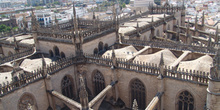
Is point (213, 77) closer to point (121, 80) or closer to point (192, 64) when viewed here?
point (192, 64)

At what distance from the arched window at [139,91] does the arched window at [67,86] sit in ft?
31.5

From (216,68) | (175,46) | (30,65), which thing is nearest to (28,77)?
(30,65)

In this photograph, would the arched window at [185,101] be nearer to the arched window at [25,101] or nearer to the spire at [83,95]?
the spire at [83,95]

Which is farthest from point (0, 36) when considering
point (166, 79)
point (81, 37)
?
point (166, 79)

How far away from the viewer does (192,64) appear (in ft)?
82.6

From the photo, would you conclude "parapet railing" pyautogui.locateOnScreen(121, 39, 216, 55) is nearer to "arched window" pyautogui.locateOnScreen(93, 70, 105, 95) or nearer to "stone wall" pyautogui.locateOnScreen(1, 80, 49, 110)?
"arched window" pyautogui.locateOnScreen(93, 70, 105, 95)

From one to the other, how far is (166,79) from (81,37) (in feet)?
44.7

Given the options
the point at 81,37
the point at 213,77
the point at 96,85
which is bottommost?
the point at 96,85

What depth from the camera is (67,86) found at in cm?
2906

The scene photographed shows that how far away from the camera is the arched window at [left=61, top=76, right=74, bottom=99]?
28.5 meters

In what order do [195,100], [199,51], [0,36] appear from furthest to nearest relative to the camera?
[0,36] → [199,51] → [195,100]

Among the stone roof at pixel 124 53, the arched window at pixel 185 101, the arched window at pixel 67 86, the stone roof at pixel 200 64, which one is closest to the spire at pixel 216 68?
the arched window at pixel 185 101

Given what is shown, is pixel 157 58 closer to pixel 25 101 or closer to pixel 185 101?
pixel 185 101

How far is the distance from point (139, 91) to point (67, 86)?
35.8ft
